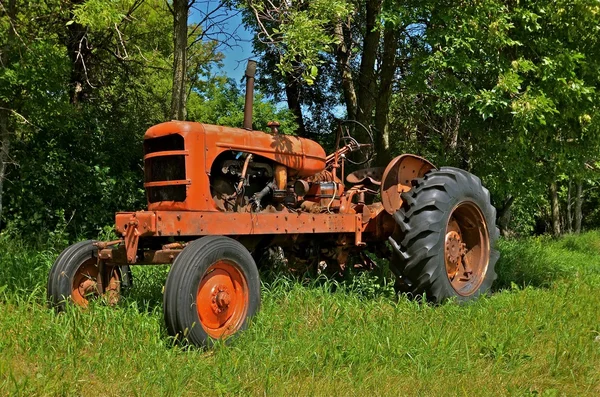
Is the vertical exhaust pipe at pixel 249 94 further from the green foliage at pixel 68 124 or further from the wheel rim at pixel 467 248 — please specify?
the wheel rim at pixel 467 248

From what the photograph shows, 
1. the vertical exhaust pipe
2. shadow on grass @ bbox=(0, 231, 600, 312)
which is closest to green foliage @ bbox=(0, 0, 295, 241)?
shadow on grass @ bbox=(0, 231, 600, 312)

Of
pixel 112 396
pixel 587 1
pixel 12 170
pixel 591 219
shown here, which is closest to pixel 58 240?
pixel 12 170

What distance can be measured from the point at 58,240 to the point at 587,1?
730 centimetres

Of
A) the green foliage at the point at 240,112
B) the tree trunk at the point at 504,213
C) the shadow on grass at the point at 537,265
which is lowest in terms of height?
the shadow on grass at the point at 537,265

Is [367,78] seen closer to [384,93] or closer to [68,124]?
[384,93]

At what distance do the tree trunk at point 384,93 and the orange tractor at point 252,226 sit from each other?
4371 millimetres

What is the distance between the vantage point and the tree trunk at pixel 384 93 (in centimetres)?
1062

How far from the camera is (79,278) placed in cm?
496

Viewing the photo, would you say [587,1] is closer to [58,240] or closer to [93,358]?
[93,358]

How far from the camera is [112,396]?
3156 mm

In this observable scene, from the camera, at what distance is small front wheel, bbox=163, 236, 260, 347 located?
386 cm

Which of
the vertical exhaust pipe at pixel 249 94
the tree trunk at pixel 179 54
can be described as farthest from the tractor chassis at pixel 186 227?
the tree trunk at pixel 179 54

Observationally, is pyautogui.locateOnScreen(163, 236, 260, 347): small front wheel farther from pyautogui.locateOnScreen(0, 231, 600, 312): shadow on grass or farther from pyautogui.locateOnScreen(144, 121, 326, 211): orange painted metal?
pyautogui.locateOnScreen(0, 231, 600, 312): shadow on grass

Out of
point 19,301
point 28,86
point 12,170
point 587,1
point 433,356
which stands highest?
point 587,1
